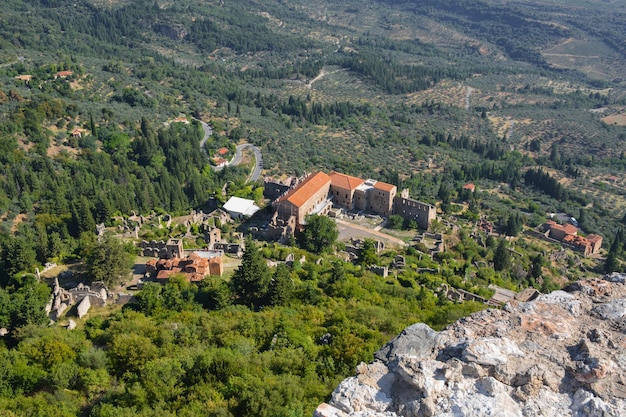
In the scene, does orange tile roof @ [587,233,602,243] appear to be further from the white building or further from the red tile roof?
the white building

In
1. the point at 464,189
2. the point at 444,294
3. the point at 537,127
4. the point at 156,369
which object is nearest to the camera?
the point at 156,369

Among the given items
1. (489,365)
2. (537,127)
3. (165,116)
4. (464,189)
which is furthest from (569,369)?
(537,127)

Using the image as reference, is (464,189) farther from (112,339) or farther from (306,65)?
(306,65)

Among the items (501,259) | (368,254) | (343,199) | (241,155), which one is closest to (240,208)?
(343,199)

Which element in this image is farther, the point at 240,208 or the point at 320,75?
the point at 320,75

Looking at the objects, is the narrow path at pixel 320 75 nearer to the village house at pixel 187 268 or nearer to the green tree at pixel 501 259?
the green tree at pixel 501 259

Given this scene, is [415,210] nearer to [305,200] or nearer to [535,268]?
[305,200]
